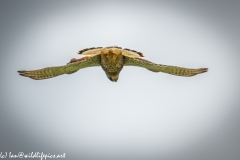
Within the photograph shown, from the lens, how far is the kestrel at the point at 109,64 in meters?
5.96

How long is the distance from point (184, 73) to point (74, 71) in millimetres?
1812

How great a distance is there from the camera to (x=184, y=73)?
625cm

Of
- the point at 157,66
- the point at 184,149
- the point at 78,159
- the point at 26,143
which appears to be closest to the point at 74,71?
the point at 157,66

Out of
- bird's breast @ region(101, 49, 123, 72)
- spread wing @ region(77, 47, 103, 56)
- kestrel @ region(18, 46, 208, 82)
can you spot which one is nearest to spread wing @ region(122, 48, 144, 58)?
kestrel @ region(18, 46, 208, 82)

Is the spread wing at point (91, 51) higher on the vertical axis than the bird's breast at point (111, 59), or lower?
higher

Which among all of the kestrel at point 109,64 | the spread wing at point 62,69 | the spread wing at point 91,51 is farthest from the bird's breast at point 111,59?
the spread wing at point 62,69

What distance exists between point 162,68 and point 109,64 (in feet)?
2.99

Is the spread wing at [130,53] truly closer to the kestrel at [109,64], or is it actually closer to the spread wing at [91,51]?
the kestrel at [109,64]

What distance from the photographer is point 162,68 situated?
6328 millimetres

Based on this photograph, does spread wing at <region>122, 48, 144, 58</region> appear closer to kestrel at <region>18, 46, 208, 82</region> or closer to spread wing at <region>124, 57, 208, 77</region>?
kestrel at <region>18, 46, 208, 82</region>

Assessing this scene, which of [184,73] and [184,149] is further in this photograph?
[184,149]

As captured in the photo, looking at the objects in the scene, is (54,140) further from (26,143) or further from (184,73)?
(184,73)

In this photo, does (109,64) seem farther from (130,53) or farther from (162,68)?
(162,68)

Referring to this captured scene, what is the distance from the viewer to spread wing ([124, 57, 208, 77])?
6.14 m
